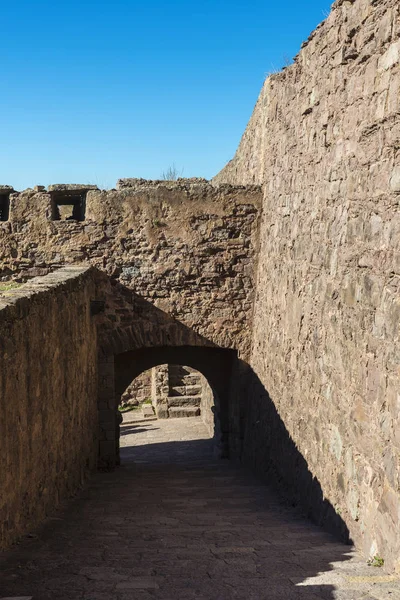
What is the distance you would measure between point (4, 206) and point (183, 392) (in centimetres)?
783

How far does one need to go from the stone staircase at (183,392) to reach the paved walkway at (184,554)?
7.98m

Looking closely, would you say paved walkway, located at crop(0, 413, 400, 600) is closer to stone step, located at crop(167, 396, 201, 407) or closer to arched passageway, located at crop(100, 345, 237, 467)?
arched passageway, located at crop(100, 345, 237, 467)

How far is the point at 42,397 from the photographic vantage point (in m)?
5.66

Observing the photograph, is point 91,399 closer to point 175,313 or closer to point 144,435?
point 175,313

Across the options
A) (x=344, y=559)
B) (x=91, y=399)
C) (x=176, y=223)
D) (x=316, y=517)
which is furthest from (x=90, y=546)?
(x=176, y=223)

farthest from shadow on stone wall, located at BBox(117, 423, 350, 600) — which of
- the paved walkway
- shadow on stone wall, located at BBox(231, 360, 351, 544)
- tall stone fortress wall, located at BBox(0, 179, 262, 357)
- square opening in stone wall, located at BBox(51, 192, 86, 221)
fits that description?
square opening in stone wall, located at BBox(51, 192, 86, 221)

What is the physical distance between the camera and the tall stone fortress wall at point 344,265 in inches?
171

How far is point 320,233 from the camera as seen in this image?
6172 mm

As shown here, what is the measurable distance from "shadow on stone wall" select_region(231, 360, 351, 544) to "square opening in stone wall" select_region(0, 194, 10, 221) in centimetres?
410

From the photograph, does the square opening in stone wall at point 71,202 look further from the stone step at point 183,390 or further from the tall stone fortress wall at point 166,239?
the stone step at point 183,390

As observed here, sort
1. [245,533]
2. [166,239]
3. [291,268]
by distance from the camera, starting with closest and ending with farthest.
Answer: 1. [245,533]
2. [291,268]
3. [166,239]

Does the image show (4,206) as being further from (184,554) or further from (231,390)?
(184,554)

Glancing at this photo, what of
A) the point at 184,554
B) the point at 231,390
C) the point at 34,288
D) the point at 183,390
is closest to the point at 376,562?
the point at 184,554

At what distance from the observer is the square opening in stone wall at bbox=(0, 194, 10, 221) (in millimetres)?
9961
